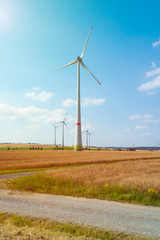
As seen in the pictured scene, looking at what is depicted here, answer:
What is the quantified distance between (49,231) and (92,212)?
3365 mm

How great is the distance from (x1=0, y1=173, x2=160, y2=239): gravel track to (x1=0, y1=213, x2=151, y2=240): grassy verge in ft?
1.91

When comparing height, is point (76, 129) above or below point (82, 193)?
above

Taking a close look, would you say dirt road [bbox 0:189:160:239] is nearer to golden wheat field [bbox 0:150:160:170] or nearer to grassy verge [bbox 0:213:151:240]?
grassy verge [bbox 0:213:151:240]

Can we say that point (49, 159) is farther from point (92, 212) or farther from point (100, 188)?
point (92, 212)

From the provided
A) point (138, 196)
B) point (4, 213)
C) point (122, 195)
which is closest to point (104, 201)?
point (122, 195)

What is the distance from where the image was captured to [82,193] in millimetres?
16047

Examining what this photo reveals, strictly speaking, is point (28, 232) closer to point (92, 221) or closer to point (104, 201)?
point (92, 221)

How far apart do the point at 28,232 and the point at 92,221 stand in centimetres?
298

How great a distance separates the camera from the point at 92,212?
11375 millimetres

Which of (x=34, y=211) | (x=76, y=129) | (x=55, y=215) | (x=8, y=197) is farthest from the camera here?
(x=76, y=129)

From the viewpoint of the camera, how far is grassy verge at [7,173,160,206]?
1433cm

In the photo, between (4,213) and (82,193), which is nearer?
(4,213)

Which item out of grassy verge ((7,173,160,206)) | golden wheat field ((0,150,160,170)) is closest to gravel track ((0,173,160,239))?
A: grassy verge ((7,173,160,206))

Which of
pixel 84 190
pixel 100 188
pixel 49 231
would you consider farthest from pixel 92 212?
pixel 84 190
